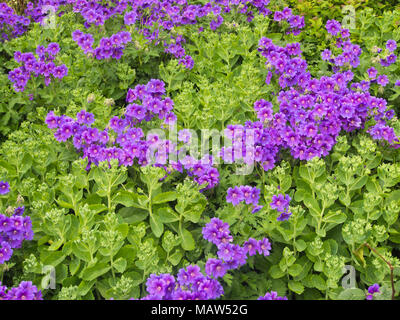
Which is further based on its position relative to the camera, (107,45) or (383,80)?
(107,45)

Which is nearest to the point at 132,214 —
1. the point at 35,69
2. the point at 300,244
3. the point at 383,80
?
the point at 300,244

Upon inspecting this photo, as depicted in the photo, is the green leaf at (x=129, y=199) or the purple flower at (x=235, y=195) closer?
the purple flower at (x=235, y=195)

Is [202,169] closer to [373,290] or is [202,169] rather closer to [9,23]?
[373,290]

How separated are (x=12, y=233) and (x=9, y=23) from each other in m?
3.55

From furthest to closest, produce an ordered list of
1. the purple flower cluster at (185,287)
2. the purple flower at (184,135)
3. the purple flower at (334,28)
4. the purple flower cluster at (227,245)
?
the purple flower at (334,28) → the purple flower at (184,135) → the purple flower cluster at (227,245) → the purple flower cluster at (185,287)

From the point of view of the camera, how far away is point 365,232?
2.87 m

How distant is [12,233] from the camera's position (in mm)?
2859

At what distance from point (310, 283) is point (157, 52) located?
2.92 meters

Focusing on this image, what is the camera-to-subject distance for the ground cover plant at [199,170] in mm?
2803

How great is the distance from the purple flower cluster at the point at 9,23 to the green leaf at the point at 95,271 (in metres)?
3.87

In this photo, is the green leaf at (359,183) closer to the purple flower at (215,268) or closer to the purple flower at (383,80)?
the purple flower at (215,268)

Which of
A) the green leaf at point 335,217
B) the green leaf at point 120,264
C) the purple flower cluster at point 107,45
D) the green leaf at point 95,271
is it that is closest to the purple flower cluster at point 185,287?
the green leaf at point 120,264

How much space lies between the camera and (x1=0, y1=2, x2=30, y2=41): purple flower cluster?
5465 millimetres

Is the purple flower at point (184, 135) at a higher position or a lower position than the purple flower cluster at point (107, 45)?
lower
